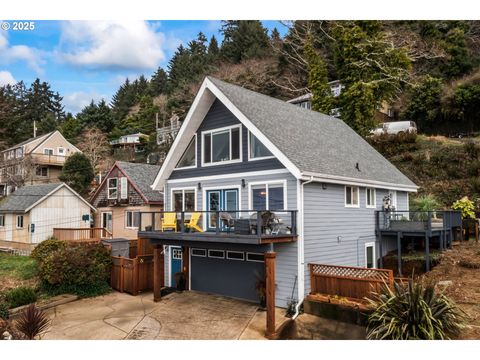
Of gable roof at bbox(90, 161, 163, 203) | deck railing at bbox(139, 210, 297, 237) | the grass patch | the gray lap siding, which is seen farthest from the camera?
gable roof at bbox(90, 161, 163, 203)

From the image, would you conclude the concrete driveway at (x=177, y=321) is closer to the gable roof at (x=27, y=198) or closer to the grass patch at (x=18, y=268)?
the grass patch at (x=18, y=268)

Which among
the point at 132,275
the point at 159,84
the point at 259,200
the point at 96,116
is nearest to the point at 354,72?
the point at 259,200

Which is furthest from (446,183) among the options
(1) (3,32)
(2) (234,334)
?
(1) (3,32)

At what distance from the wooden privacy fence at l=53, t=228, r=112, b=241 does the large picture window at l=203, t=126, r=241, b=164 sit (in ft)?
34.7

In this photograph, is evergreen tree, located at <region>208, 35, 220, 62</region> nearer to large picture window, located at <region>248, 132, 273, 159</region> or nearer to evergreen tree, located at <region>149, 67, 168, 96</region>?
evergreen tree, located at <region>149, 67, 168, 96</region>

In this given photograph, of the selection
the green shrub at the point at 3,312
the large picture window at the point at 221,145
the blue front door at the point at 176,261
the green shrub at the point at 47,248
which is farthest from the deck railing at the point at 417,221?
the green shrub at the point at 3,312

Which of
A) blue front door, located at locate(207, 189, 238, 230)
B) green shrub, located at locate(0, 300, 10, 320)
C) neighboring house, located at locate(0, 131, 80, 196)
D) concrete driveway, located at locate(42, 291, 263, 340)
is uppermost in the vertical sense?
neighboring house, located at locate(0, 131, 80, 196)

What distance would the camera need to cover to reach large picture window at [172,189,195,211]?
16.0 metres

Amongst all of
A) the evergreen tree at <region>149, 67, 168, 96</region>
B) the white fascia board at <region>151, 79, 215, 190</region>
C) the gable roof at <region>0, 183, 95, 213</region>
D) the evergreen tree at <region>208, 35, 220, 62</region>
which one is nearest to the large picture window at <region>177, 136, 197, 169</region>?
the white fascia board at <region>151, 79, 215, 190</region>

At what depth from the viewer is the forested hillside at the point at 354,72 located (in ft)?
97.3

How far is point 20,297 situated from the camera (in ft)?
46.3

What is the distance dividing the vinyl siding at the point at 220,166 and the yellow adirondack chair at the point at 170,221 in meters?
2.16
